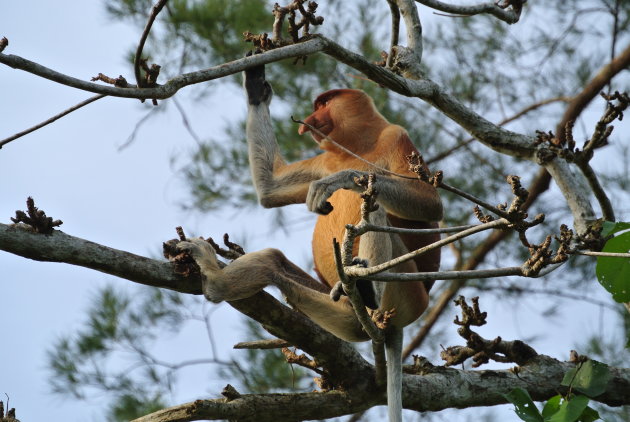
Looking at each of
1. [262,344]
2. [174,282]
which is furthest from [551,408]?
[174,282]

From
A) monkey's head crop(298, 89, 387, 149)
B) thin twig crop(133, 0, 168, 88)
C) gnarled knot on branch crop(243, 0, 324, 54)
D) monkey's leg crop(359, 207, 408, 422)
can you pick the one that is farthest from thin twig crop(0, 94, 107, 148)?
monkey's head crop(298, 89, 387, 149)

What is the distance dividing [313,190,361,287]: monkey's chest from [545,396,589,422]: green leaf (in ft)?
4.64

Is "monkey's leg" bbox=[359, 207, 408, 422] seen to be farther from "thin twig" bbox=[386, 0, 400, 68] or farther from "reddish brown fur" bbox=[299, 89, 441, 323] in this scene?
"thin twig" bbox=[386, 0, 400, 68]

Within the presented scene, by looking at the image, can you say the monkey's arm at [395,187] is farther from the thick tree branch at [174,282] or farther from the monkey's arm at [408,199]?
the thick tree branch at [174,282]

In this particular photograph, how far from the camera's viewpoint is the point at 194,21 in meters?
6.12

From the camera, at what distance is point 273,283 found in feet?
12.0

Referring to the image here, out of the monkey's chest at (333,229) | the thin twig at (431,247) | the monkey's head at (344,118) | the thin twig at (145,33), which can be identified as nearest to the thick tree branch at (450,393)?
the monkey's chest at (333,229)

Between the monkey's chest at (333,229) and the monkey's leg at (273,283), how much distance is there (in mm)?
208

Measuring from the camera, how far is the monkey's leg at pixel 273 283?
348cm

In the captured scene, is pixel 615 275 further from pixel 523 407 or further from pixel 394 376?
pixel 394 376

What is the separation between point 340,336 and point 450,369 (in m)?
0.57

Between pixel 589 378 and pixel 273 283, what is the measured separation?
134 centimetres

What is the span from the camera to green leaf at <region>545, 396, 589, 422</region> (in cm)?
290

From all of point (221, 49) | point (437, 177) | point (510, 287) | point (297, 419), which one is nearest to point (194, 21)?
point (221, 49)
